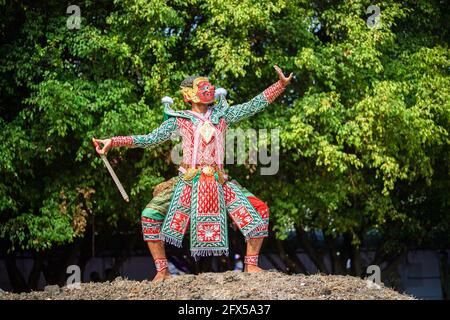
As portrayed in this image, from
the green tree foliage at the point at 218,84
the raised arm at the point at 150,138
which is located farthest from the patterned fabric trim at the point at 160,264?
the green tree foliage at the point at 218,84

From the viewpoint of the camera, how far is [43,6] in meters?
14.1

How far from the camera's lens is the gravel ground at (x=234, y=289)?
27.3 feet

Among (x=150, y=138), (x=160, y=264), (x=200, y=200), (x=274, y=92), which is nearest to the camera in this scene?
(x=200, y=200)

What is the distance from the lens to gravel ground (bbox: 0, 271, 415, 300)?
8.34m

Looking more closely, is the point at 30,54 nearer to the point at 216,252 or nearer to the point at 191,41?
the point at 191,41

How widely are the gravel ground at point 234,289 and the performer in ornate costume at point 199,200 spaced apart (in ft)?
1.32

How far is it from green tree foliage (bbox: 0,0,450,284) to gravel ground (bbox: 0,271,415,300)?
3.97m

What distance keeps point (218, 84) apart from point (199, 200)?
4.41 meters

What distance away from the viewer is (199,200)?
9.30 meters

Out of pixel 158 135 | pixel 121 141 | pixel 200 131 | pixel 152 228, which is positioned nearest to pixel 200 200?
pixel 152 228

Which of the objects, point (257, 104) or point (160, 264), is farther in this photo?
point (257, 104)

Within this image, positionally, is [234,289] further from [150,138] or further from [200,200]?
[150,138]

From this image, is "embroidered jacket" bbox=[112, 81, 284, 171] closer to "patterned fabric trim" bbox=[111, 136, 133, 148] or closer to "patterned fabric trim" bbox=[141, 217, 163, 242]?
"patterned fabric trim" bbox=[111, 136, 133, 148]
